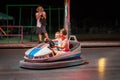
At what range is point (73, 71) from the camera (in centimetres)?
1424

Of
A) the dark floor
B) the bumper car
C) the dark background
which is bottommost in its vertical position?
the dark floor

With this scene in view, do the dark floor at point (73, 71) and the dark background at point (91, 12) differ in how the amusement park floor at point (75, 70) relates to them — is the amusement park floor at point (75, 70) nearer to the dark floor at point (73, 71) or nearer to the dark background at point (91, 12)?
Answer: the dark floor at point (73, 71)

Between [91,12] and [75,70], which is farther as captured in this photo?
[91,12]

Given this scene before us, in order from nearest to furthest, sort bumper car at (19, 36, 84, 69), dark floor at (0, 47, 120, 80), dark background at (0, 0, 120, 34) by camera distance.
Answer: dark floor at (0, 47, 120, 80) < bumper car at (19, 36, 84, 69) < dark background at (0, 0, 120, 34)

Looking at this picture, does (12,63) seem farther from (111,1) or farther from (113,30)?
(111,1)

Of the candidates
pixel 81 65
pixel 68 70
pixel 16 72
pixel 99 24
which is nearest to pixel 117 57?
pixel 81 65

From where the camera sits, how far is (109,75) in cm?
1341

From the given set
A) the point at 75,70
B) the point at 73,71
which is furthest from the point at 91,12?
the point at 73,71

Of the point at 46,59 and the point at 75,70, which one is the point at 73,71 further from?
the point at 46,59

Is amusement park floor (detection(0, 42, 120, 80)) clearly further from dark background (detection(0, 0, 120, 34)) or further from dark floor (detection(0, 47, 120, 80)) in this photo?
dark background (detection(0, 0, 120, 34))

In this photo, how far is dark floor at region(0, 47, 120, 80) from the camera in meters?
13.0

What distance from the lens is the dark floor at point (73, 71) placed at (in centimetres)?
1303

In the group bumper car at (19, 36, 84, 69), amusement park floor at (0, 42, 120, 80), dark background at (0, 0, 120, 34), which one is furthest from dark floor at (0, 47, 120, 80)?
dark background at (0, 0, 120, 34)


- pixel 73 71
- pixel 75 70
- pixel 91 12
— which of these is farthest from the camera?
pixel 91 12
